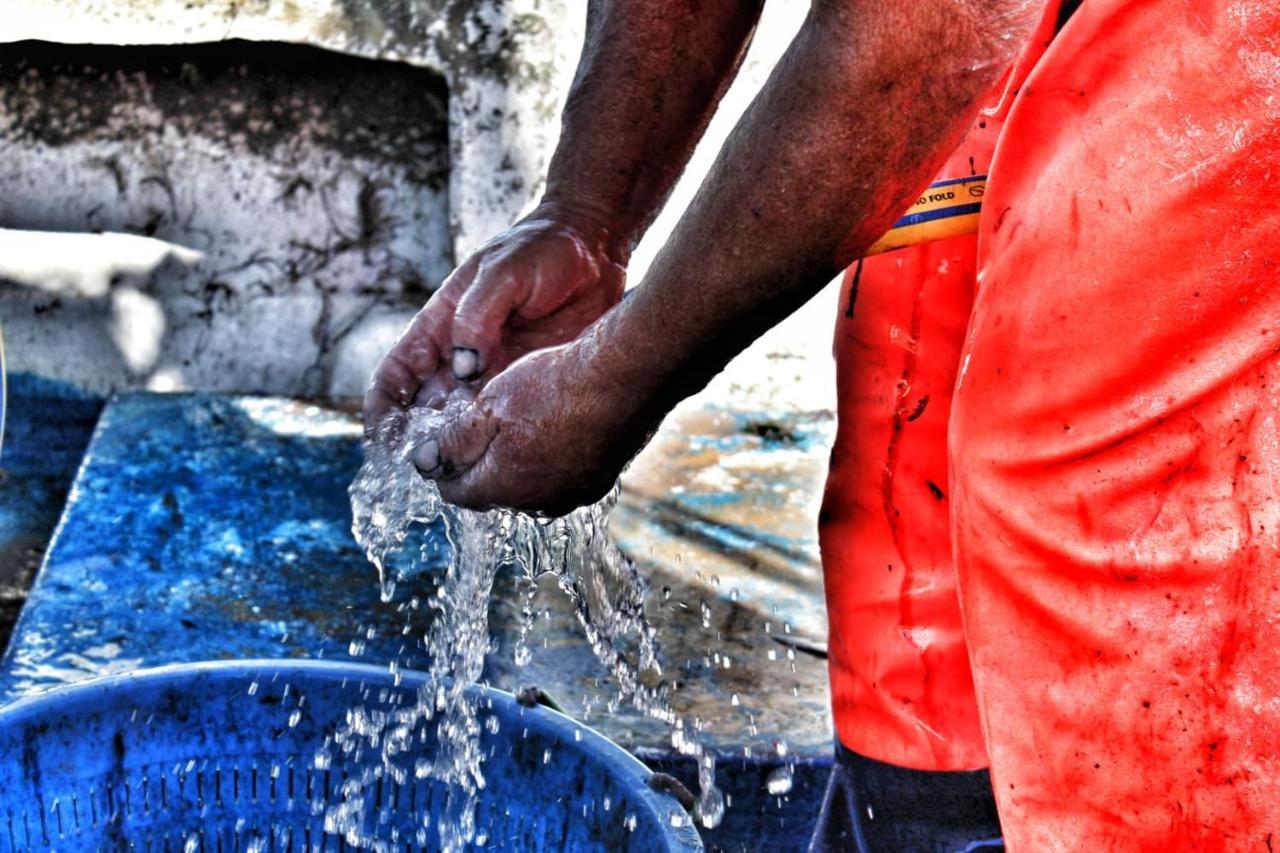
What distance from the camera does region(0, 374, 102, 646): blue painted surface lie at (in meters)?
3.31

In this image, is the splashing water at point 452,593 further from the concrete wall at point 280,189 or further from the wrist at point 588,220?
the concrete wall at point 280,189

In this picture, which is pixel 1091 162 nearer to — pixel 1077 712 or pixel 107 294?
pixel 1077 712

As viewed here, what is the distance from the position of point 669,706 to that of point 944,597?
967 mm

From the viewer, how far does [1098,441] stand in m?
1.19

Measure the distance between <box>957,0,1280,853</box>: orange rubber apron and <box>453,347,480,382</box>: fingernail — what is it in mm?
687

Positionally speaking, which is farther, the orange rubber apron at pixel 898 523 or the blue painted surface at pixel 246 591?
the blue painted surface at pixel 246 591

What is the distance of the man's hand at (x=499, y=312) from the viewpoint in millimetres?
1780

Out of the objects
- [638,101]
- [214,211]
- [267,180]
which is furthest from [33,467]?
[638,101]

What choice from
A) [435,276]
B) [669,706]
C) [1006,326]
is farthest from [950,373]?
[435,276]

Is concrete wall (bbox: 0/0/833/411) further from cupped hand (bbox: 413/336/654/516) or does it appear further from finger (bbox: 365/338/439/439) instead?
cupped hand (bbox: 413/336/654/516)

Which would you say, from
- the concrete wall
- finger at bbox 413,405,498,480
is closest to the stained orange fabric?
finger at bbox 413,405,498,480

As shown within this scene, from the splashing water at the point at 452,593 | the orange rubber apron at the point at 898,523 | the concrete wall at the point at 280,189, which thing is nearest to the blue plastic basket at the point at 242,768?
the splashing water at the point at 452,593

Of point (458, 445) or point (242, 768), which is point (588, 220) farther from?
point (242, 768)

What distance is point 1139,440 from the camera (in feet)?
3.84
